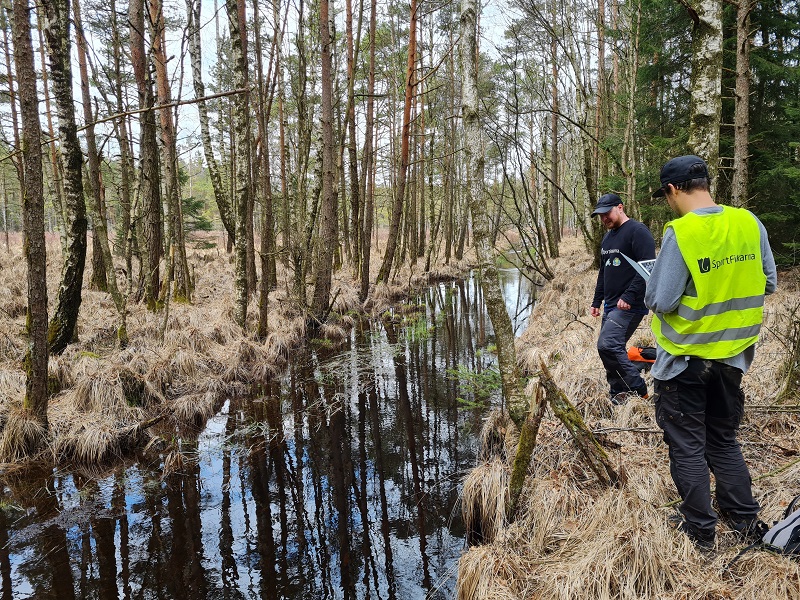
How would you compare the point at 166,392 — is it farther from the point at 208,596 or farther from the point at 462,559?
the point at 462,559

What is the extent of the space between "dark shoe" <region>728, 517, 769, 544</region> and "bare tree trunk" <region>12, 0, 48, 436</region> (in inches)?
220

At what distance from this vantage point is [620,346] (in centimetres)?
432

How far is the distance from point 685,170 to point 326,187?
785 cm

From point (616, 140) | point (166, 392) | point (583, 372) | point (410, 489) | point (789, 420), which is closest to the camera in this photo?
point (789, 420)

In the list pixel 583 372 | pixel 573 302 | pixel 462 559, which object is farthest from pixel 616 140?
pixel 462 559

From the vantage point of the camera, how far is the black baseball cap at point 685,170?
248 centimetres

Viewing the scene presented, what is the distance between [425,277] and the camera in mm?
17922

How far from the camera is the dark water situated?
10.9ft

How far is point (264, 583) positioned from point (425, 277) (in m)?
15.0

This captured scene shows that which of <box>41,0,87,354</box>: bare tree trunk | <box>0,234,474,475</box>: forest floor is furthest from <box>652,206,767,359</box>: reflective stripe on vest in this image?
<box>41,0,87,354</box>: bare tree trunk

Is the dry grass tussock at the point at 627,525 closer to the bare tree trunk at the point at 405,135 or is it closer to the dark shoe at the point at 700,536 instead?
the dark shoe at the point at 700,536

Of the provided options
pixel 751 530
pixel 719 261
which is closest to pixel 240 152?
pixel 719 261

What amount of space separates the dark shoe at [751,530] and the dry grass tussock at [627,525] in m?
0.05

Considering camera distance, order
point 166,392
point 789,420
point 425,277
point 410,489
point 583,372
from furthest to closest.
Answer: point 425,277, point 166,392, point 583,372, point 410,489, point 789,420
